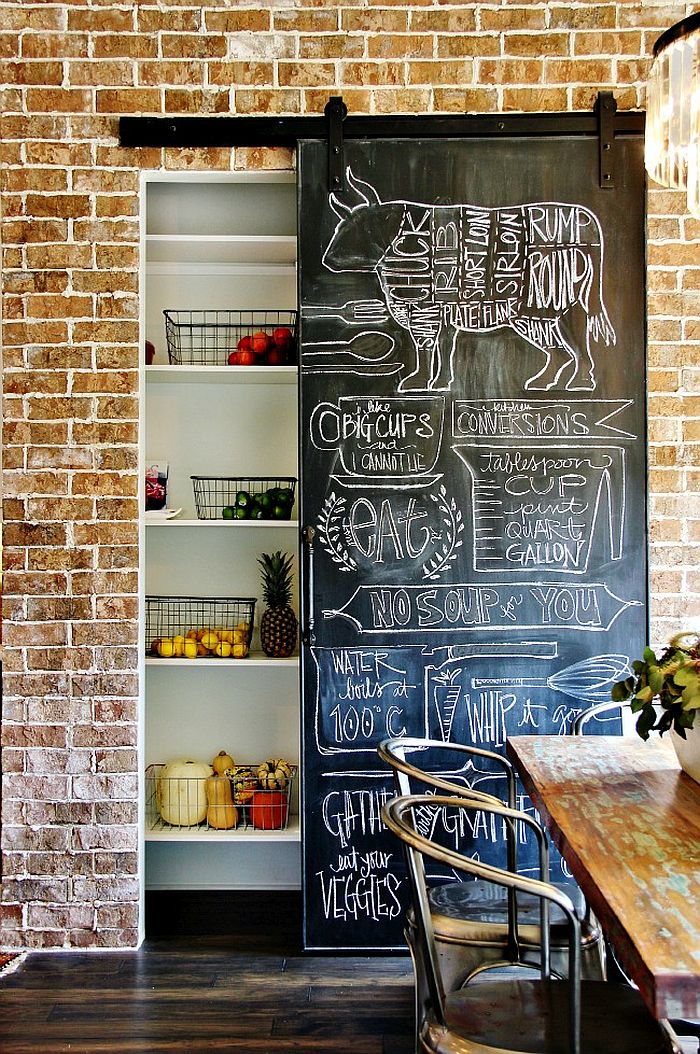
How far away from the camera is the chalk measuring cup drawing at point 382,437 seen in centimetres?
305

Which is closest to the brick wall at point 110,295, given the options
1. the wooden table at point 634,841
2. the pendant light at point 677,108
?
the wooden table at point 634,841

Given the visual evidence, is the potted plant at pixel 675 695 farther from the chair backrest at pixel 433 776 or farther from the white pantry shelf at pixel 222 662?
the white pantry shelf at pixel 222 662

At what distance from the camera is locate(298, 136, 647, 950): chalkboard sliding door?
10.0 feet

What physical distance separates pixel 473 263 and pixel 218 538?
1.36 metres

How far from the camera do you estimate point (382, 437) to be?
3057 mm

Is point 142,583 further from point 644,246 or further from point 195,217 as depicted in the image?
point 644,246

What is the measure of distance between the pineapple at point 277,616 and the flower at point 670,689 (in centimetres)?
142

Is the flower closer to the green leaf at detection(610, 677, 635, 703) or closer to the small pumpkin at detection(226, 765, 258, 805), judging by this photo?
the green leaf at detection(610, 677, 635, 703)

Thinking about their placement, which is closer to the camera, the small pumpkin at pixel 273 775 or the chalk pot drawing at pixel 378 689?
the chalk pot drawing at pixel 378 689

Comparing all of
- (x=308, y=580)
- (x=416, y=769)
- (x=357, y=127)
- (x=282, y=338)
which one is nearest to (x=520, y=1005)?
(x=416, y=769)

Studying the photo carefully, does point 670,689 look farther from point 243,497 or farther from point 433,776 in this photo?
point 243,497

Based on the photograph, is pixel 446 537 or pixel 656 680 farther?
pixel 446 537

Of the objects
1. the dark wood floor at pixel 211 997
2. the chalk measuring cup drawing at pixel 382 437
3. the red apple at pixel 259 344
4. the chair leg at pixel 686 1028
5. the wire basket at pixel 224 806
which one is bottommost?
the dark wood floor at pixel 211 997

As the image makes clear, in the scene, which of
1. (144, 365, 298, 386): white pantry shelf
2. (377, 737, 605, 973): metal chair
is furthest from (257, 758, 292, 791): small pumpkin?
(144, 365, 298, 386): white pantry shelf
